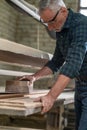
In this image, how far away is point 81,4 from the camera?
711cm

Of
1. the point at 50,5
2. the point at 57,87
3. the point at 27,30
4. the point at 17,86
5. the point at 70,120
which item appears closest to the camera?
the point at 57,87

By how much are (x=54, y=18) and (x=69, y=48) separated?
210 mm

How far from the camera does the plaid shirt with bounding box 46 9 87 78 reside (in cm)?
165

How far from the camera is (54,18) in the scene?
1766 millimetres

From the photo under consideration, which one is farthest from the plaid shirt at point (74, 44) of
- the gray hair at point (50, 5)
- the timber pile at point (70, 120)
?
the timber pile at point (70, 120)

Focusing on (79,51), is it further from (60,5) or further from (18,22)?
(18,22)

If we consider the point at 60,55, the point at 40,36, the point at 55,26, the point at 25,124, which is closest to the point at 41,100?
the point at 55,26

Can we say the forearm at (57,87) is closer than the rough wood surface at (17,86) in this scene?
Yes

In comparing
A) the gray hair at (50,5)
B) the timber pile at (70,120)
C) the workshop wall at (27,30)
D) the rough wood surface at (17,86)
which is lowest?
the timber pile at (70,120)

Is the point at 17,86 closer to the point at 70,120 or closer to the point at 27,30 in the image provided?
the point at 70,120

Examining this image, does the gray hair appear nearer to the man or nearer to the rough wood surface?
the man

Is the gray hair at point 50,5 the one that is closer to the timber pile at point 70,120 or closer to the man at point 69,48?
the man at point 69,48

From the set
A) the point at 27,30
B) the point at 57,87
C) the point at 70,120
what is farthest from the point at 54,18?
the point at 27,30

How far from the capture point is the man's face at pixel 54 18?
1735 mm
